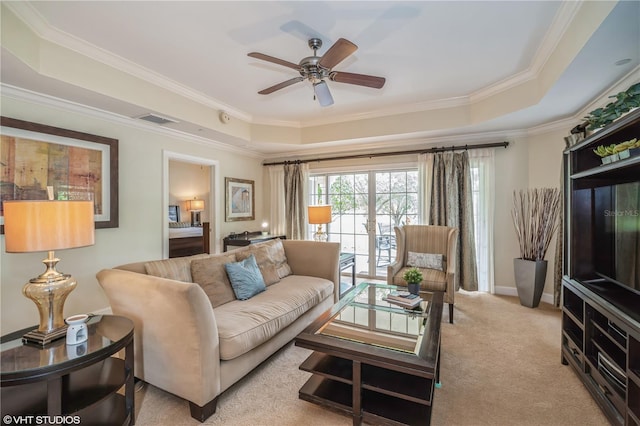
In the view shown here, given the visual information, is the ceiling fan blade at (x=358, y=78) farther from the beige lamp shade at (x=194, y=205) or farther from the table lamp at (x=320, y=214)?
the beige lamp shade at (x=194, y=205)

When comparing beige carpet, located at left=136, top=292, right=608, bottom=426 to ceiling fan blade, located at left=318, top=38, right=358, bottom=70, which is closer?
beige carpet, located at left=136, top=292, right=608, bottom=426

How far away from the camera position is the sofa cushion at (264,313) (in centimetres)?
192

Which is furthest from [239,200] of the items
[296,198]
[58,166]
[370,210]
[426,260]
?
[426,260]

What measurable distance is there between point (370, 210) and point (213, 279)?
127 inches

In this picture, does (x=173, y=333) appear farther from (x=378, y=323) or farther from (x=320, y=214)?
(x=320, y=214)

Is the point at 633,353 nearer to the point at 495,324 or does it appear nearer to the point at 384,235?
the point at 495,324

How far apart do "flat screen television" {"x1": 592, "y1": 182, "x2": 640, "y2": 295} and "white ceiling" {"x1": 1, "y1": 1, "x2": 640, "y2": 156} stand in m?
1.00

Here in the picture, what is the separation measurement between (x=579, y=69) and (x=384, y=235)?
3.29 meters

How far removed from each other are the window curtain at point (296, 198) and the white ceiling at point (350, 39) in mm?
1987

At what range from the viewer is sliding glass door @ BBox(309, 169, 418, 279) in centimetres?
491

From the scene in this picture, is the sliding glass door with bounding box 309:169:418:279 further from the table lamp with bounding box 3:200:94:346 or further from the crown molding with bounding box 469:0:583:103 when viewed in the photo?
the table lamp with bounding box 3:200:94:346

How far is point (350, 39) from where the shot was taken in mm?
2523

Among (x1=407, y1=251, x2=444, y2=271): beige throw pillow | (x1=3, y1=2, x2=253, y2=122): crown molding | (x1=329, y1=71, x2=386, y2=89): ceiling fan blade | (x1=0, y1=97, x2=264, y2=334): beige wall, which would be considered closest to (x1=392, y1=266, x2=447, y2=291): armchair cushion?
(x1=407, y1=251, x2=444, y2=271): beige throw pillow

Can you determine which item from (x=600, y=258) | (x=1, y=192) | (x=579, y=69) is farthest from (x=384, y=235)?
(x=1, y=192)
